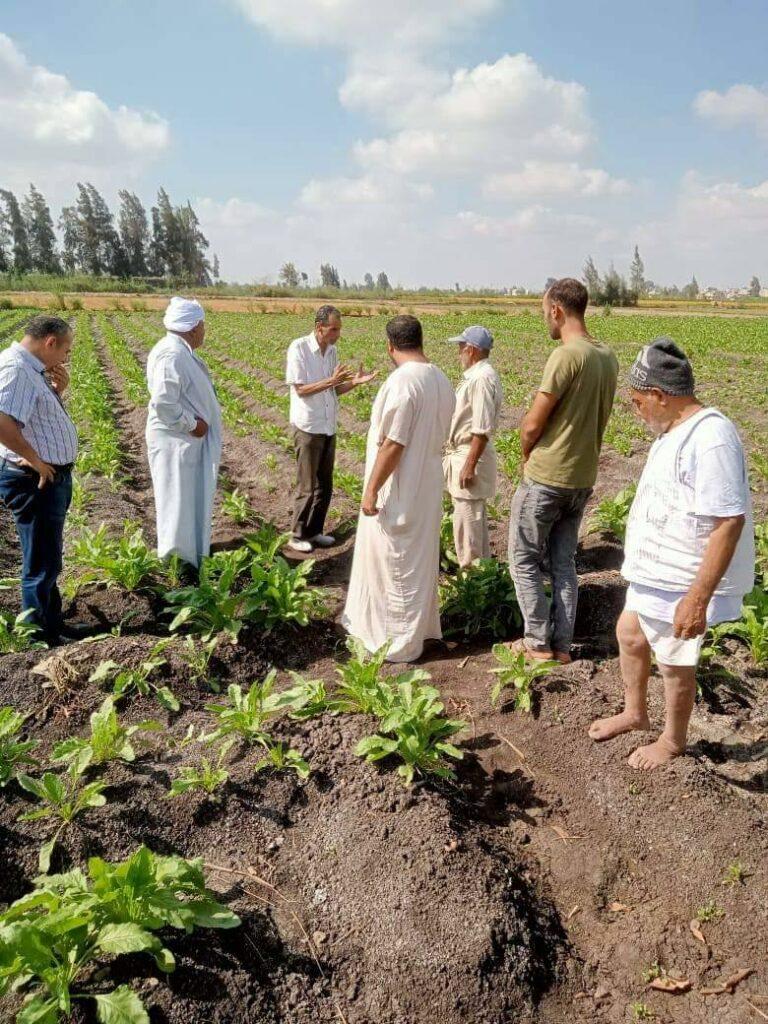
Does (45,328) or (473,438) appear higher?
(45,328)

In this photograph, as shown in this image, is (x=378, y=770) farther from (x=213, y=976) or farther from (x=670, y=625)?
(x=670, y=625)

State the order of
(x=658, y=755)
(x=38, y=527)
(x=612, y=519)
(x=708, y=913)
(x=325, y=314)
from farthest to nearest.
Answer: (x=612, y=519)
(x=325, y=314)
(x=38, y=527)
(x=658, y=755)
(x=708, y=913)

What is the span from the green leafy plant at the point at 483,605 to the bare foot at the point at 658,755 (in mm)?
1534

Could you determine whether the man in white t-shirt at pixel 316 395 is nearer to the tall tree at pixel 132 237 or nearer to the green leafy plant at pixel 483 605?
the green leafy plant at pixel 483 605

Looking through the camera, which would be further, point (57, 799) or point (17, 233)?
point (17, 233)

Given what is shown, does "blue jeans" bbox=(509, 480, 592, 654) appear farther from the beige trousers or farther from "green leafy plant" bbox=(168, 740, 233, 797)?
"green leafy plant" bbox=(168, 740, 233, 797)

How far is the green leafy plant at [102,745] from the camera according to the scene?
299 centimetres

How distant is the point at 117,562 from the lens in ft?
15.7

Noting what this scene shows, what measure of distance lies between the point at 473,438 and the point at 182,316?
7.48 ft

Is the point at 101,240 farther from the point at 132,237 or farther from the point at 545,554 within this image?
the point at 545,554

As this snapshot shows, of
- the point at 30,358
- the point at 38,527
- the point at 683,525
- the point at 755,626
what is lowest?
the point at 755,626

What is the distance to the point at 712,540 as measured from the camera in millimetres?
2580

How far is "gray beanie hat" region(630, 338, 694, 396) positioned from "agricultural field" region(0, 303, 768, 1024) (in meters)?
1.73

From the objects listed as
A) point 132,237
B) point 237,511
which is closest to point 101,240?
point 132,237
